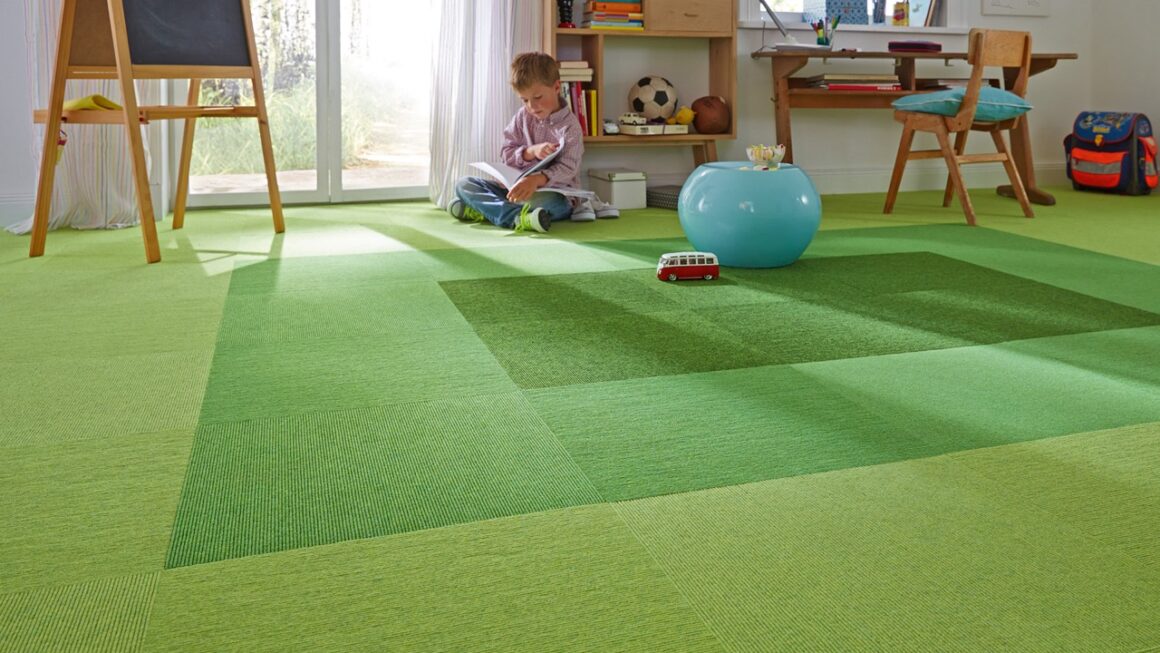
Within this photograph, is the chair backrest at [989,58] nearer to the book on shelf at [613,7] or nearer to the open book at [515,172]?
the book on shelf at [613,7]

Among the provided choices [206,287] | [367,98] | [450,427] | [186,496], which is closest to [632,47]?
[367,98]

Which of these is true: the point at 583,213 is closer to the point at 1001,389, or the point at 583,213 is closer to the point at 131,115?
the point at 131,115

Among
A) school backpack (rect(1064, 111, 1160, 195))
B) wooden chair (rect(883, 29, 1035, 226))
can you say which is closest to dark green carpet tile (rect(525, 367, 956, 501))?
wooden chair (rect(883, 29, 1035, 226))

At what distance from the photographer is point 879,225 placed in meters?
4.00

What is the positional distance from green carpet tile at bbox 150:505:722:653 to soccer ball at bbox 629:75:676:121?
354 centimetres

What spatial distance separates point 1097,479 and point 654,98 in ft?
11.2

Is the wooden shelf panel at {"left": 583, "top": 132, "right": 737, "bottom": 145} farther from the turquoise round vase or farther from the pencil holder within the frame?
the turquoise round vase

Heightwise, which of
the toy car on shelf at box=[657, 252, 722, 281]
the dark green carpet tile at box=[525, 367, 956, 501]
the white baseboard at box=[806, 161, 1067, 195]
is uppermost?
the white baseboard at box=[806, 161, 1067, 195]

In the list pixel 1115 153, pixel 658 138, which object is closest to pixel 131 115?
pixel 658 138

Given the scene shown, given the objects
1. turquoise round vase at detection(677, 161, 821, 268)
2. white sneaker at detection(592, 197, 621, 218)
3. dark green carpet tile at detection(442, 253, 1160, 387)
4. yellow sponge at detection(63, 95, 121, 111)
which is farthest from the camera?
white sneaker at detection(592, 197, 621, 218)

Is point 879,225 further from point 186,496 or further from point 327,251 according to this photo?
point 186,496

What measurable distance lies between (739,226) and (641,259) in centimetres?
39

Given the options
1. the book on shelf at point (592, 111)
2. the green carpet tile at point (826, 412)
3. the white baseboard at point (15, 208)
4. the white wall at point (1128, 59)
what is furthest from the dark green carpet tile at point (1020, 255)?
the white baseboard at point (15, 208)

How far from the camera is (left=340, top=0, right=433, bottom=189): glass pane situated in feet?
14.5
